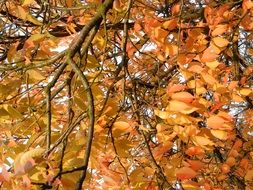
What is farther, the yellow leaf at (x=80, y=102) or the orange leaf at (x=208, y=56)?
the orange leaf at (x=208, y=56)

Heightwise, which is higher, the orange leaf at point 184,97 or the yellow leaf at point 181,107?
the orange leaf at point 184,97

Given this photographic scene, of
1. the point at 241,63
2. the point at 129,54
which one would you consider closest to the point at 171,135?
the point at 129,54

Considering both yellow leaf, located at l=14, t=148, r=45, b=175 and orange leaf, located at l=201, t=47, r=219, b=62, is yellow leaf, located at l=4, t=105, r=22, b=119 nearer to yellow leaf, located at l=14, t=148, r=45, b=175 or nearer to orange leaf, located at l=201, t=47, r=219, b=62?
yellow leaf, located at l=14, t=148, r=45, b=175

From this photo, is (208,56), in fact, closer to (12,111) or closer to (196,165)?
(196,165)

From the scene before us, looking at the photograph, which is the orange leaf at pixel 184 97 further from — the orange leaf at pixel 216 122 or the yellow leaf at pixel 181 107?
the orange leaf at pixel 216 122

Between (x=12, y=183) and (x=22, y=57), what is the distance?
2.65 feet

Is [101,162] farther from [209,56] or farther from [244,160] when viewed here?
[244,160]

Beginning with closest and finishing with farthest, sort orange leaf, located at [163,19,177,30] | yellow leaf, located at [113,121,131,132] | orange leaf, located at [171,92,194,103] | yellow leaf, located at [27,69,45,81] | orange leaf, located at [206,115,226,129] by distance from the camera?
1. yellow leaf, located at [27,69,45,81]
2. orange leaf, located at [171,92,194,103]
3. yellow leaf, located at [113,121,131,132]
4. orange leaf, located at [206,115,226,129]
5. orange leaf, located at [163,19,177,30]

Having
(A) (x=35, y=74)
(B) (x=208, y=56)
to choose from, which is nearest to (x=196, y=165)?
(B) (x=208, y=56)

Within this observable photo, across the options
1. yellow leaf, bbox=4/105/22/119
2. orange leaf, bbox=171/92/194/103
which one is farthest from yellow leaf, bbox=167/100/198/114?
yellow leaf, bbox=4/105/22/119

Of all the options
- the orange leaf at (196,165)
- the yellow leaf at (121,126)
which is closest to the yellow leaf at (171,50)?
the yellow leaf at (121,126)

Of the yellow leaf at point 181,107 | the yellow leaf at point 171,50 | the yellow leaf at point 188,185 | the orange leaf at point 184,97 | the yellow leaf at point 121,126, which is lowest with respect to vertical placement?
the yellow leaf at point 188,185

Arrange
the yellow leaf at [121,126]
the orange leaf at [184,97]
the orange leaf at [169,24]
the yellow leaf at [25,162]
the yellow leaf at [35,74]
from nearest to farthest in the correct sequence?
the yellow leaf at [25,162], the yellow leaf at [35,74], the orange leaf at [184,97], the yellow leaf at [121,126], the orange leaf at [169,24]

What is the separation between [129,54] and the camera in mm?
2979
